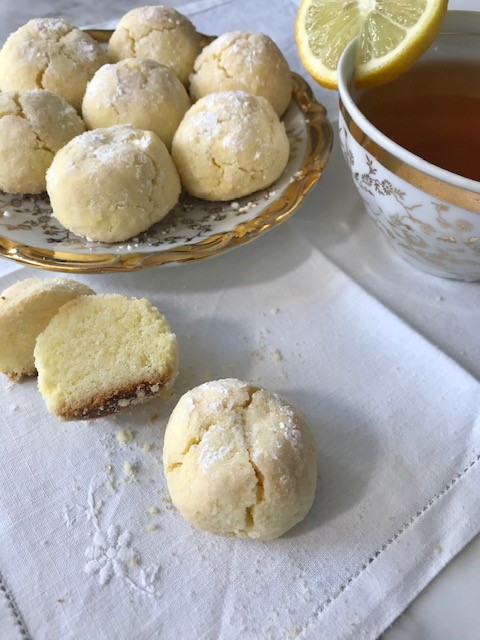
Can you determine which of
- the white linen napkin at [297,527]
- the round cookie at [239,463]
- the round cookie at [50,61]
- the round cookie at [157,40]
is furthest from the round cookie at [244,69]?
the round cookie at [239,463]

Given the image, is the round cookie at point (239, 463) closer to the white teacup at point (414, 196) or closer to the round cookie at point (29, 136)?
the white teacup at point (414, 196)

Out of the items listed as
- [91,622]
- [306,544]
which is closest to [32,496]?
[91,622]

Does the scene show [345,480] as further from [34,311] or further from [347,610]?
[34,311]

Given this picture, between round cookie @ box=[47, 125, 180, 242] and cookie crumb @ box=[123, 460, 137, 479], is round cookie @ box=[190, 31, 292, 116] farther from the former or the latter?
cookie crumb @ box=[123, 460, 137, 479]

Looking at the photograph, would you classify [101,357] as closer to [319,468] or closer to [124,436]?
[124,436]

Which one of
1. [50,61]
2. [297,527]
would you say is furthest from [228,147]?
[297,527]

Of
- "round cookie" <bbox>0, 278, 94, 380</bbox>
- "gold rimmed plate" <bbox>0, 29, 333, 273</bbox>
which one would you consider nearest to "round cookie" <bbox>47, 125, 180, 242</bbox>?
"gold rimmed plate" <bbox>0, 29, 333, 273</bbox>

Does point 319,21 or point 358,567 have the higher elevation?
point 319,21
